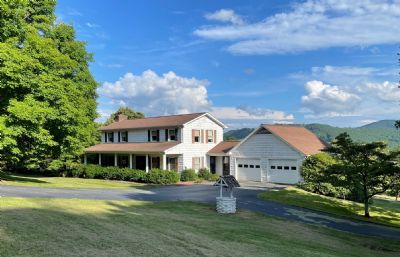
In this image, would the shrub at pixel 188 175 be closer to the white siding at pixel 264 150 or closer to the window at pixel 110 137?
the white siding at pixel 264 150

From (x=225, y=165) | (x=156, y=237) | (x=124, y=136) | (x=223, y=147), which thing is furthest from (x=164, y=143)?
(x=156, y=237)

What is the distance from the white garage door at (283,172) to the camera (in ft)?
123

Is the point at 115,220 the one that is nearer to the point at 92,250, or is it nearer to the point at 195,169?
the point at 92,250

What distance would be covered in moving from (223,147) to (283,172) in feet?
30.3

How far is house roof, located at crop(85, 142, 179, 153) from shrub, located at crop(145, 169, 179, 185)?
7.65 feet

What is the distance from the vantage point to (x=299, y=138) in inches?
1612

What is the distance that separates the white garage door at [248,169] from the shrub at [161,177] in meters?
7.43

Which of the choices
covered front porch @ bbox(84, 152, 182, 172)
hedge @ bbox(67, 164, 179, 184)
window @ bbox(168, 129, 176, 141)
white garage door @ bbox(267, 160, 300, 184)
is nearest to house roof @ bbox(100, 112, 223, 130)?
window @ bbox(168, 129, 176, 141)

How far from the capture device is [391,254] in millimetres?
15250

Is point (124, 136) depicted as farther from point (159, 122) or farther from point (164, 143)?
point (164, 143)

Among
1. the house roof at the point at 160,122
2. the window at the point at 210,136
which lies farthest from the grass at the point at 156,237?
the window at the point at 210,136

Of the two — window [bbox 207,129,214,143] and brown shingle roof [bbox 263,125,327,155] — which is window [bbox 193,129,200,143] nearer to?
window [bbox 207,129,214,143]

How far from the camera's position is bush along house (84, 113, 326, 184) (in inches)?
1521

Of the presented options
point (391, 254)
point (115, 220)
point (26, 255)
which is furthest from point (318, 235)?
point (26, 255)
